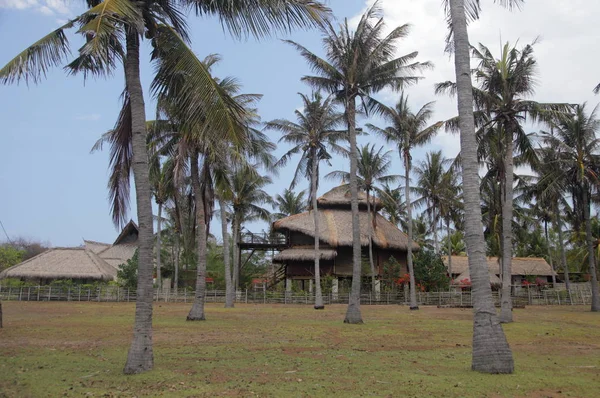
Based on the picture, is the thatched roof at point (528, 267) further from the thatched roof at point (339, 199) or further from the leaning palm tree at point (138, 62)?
the leaning palm tree at point (138, 62)

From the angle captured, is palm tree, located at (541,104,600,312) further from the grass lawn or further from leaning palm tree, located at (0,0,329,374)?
leaning palm tree, located at (0,0,329,374)

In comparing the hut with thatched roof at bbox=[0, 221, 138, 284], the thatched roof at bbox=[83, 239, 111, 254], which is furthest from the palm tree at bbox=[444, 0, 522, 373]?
the thatched roof at bbox=[83, 239, 111, 254]

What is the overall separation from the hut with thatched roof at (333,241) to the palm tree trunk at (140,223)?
105 feet

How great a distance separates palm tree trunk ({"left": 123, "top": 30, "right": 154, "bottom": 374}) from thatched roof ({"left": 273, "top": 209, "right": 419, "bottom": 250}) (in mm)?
31875

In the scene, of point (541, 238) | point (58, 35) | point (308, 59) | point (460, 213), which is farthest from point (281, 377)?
point (541, 238)

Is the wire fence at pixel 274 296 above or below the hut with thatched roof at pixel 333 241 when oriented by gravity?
below

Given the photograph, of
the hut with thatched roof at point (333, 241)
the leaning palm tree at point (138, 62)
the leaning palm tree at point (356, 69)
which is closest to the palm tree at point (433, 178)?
the hut with thatched roof at point (333, 241)

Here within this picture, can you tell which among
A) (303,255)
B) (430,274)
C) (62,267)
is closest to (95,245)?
(62,267)

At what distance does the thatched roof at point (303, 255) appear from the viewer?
132 feet

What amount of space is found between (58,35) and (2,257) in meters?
55.4

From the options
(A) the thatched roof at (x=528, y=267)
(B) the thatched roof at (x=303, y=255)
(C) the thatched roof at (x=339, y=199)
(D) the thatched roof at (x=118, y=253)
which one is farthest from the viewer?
(D) the thatched roof at (x=118, y=253)

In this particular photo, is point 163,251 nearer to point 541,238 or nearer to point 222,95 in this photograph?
point 541,238

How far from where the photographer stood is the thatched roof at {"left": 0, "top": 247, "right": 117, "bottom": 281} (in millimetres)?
42375

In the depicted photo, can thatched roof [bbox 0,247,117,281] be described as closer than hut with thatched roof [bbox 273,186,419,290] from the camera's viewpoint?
No
